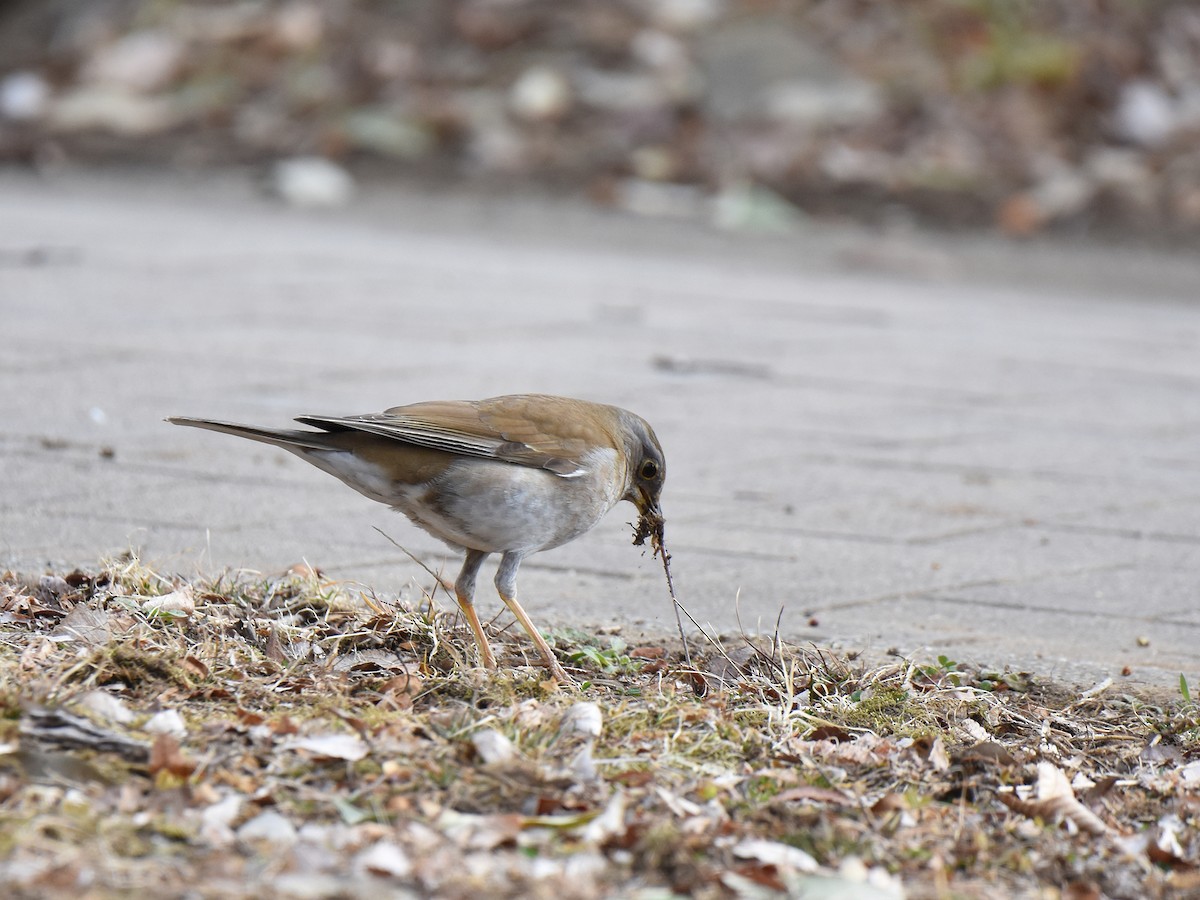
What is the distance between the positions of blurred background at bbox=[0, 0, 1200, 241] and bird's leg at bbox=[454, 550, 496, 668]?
428 inches

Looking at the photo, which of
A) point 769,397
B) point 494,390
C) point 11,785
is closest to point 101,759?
point 11,785

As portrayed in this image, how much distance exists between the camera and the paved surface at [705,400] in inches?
174

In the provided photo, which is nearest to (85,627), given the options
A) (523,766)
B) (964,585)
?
(523,766)

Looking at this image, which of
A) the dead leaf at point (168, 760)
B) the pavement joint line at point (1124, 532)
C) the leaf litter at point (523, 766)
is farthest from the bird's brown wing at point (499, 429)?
the pavement joint line at point (1124, 532)

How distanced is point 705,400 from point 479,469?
146 inches

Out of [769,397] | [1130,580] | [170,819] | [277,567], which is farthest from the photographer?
[769,397]

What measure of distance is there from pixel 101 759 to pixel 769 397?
197 inches

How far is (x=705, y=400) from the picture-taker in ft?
23.7

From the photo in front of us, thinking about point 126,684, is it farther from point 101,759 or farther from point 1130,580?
point 1130,580

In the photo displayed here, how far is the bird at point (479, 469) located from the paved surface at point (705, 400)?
1.47ft

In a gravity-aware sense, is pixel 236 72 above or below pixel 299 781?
above

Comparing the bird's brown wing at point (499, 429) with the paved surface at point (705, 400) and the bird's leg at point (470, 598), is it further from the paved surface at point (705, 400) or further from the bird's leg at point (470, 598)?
the paved surface at point (705, 400)

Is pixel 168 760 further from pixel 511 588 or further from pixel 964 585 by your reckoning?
pixel 964 585

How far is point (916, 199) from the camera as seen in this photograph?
14734 millimetres
